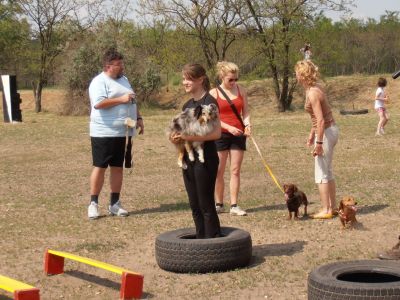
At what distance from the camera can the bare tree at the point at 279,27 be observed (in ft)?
109

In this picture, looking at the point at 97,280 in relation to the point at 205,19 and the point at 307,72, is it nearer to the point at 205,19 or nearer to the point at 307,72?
the point at 307,72

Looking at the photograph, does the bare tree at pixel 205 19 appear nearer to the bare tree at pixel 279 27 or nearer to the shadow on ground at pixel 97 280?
the bare tree at pixel 279 27

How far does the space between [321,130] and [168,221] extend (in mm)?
1957

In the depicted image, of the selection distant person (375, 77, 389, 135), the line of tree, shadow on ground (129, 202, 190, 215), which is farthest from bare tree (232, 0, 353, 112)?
shadow on ground (129, 202, 190, 215)

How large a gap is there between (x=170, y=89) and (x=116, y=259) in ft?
112

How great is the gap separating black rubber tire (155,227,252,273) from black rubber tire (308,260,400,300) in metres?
0.96

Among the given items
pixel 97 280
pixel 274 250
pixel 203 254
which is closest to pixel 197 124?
pixel 203 254

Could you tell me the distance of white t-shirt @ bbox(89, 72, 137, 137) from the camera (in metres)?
7.93

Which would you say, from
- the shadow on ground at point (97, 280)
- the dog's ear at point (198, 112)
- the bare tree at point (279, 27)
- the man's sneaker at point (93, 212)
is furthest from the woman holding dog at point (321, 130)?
the bare tree at point (279, 27)

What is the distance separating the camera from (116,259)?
6277 mm

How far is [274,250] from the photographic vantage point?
636 cm

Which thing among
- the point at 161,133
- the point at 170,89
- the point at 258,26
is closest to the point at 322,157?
the point at 161,133

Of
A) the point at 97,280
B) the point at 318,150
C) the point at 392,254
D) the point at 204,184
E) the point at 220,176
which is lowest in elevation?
the point at 97,280

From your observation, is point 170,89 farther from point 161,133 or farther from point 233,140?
point 233,140
